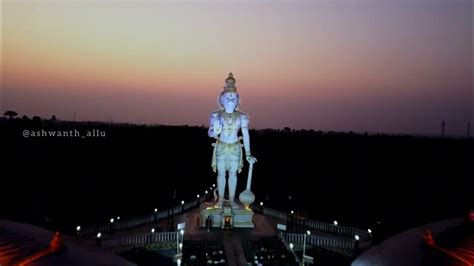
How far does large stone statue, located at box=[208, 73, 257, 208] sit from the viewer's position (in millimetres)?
16625

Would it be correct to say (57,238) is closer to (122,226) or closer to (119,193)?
(122,226)

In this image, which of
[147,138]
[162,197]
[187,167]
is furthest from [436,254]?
[147,138]

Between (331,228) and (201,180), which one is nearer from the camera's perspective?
(331,228)

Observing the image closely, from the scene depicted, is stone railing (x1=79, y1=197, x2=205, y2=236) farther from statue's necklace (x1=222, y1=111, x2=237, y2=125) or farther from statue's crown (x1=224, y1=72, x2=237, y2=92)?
statue's crown (x1=224, y1=72, x2=237, y2=92)

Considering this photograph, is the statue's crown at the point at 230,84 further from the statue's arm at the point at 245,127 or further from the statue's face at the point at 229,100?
the statue's arm at the point at 245,127

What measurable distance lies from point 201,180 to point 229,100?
79.4ft

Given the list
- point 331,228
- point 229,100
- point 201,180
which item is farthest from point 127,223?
point 201,180

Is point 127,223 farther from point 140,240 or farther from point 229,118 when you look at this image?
point 229,118

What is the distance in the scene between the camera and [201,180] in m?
39.8

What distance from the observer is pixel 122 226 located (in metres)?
17.3

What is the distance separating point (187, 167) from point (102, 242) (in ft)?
106

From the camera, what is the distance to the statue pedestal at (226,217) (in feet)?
53.8

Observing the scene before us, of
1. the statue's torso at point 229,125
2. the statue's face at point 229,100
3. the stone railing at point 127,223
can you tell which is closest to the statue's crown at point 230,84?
the statue's face at point 229,100

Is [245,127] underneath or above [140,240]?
above
